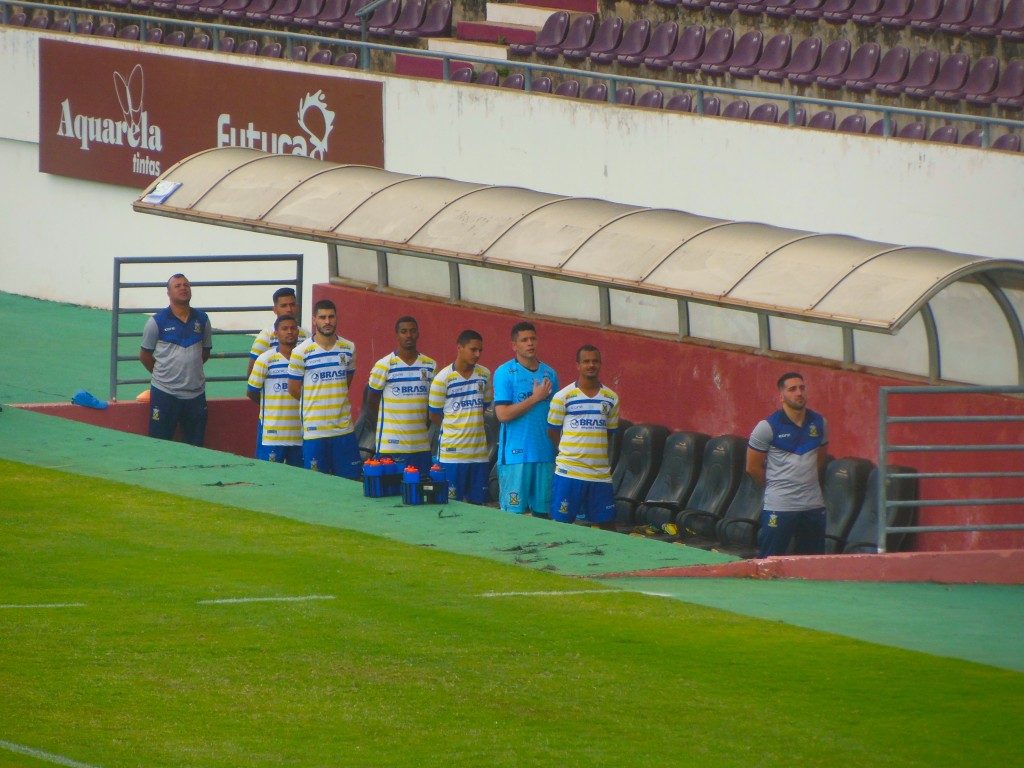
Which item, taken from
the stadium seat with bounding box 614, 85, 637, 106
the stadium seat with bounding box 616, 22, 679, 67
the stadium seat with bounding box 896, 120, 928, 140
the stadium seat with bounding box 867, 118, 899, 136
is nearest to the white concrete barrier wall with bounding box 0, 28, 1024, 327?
the stadium seat with bounding box 867, 118, 899, 136

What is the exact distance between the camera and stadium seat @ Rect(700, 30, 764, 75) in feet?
72.3

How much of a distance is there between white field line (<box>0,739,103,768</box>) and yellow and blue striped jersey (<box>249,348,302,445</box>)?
25.3 ft

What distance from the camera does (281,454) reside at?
1620cm

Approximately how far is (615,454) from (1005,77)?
6945 mm

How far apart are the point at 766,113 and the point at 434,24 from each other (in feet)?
23.6

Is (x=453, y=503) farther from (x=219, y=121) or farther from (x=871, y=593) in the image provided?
(x=219, y=121)

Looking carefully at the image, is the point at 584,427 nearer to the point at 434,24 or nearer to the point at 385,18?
the point at 434,24

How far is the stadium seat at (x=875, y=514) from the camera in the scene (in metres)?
13.5

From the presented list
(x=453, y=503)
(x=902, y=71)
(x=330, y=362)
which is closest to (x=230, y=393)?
(x=330, y=362)

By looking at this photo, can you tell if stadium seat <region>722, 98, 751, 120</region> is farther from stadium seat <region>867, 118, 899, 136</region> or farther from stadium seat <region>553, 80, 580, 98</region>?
stadium seat <region>553, 80, 580, 98</region>

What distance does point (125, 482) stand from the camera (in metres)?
14.6

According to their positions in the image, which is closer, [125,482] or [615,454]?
[125,482]

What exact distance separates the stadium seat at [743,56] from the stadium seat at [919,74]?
2.00 meters

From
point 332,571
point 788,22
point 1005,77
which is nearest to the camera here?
point 332,571
